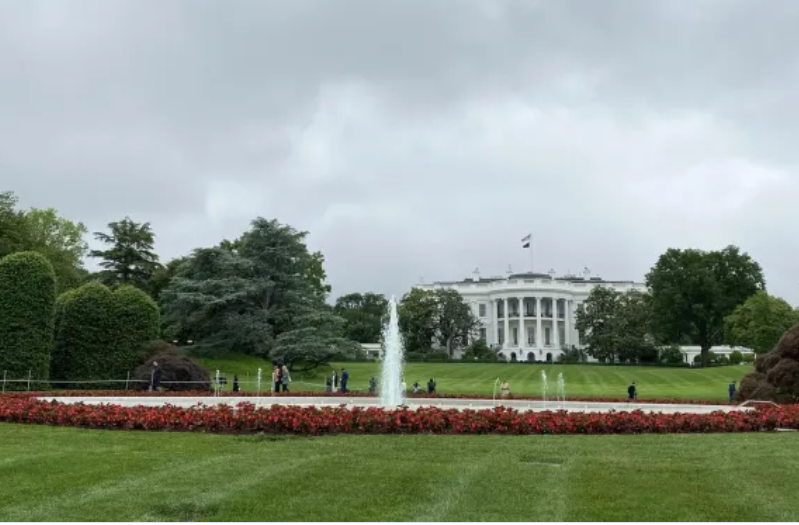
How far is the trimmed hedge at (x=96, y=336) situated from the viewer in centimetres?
3083

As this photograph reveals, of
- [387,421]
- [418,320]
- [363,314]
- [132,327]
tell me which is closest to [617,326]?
[418,320]

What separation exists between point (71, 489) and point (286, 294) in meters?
37.7

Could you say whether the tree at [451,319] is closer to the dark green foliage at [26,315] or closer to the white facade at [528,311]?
the white facade at [528,311]

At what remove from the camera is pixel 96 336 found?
3105cm

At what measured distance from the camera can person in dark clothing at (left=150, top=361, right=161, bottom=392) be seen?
2869cm

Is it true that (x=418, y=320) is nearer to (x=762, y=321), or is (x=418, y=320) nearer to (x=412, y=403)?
(x=762, y=321)

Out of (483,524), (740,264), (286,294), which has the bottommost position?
(483,524)

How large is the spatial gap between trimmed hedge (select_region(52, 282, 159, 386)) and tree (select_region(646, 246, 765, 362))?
5548 centimetres

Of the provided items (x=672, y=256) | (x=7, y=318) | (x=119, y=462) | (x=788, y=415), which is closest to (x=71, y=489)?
(x=119, y=462)

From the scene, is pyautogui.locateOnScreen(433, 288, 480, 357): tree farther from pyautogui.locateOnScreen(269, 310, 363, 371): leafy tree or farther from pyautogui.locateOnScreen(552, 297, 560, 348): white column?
pyautogui.locateOnScreen(269, 310, 363, 371): leafy tree

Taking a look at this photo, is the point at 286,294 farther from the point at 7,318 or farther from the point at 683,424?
the point at 683,424

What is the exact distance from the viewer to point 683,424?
14.2m

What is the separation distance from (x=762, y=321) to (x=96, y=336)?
2048 inches

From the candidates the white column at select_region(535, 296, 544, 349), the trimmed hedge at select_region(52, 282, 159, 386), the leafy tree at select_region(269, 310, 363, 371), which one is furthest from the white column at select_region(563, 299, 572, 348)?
the trimmed hedge at select_region(52, 282, 159, 386)
